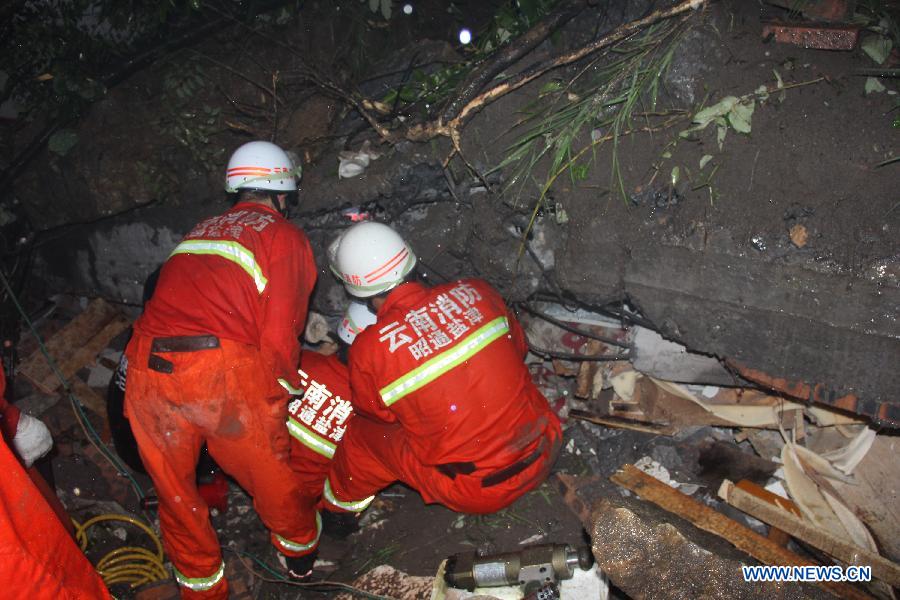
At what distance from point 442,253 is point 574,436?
1528mm

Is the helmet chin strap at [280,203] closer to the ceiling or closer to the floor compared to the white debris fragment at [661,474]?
closer to the ceiling

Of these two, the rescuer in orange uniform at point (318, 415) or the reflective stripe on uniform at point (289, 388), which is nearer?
the reflective stripe on uniform at point (289, 388)

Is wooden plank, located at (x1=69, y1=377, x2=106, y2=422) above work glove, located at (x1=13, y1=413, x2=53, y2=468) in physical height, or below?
below

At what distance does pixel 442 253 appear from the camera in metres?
4.22

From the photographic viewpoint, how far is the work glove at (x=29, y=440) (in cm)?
300

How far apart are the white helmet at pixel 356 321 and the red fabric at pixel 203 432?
2.08 feet

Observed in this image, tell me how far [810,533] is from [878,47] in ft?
8.12

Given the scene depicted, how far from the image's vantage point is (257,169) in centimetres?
378

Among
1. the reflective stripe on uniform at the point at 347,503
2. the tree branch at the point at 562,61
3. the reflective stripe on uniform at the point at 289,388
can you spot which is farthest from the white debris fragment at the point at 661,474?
the tree branch at the point at 562,61

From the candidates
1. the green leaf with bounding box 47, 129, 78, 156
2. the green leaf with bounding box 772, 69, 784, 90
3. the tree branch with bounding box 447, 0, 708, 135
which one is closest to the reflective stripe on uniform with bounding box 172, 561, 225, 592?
the tree branch with bounding box 447, 0, 708, 135

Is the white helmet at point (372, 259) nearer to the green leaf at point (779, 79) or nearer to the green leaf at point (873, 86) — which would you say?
the green leaf at point (779, 79)

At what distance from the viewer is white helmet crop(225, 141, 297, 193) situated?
12.4 ft

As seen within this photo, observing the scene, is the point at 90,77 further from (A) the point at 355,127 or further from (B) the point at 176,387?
(B) the point at 176,387

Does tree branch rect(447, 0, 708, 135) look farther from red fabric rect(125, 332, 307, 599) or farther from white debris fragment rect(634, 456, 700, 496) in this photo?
white debris fragment rect(634, 456, 700, 496)
